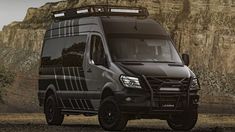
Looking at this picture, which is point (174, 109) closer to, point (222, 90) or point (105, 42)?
point (105, 42)

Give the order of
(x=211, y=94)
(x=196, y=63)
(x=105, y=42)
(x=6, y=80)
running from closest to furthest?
(x=105, y=42)
(x=6, y=80)
(x=211, y=94)
(x=196, y=63)

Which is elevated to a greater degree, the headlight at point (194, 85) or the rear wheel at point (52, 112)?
the headlight at point (194, 85)

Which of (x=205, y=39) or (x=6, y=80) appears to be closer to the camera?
(x=6, y=80)

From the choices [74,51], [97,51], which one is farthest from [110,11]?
[97,51]

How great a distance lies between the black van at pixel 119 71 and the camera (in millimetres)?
18531

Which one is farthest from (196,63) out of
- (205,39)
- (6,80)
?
(6,80)

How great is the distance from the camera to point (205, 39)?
551ft

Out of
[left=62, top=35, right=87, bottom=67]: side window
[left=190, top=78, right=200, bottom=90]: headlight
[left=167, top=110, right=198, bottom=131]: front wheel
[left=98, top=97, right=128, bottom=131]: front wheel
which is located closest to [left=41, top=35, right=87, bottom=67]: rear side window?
[left=62, top=35, right=87, bottom=67]: side window

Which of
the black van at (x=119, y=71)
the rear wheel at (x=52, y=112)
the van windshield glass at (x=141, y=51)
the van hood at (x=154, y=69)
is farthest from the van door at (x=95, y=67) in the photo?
the rear wheel at (x=52, y=112)

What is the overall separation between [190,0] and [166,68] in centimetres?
16321

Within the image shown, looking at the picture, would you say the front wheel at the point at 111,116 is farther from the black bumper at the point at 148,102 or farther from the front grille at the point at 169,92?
the front grille at the point at 169,92

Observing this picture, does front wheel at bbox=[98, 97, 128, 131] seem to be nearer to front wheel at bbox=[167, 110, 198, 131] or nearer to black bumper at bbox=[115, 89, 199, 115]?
black bumper at bbox=[115, 89, 199, 115]

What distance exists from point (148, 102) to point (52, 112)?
18.5 feet

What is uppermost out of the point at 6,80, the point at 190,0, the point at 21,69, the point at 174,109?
the point at 174,109
